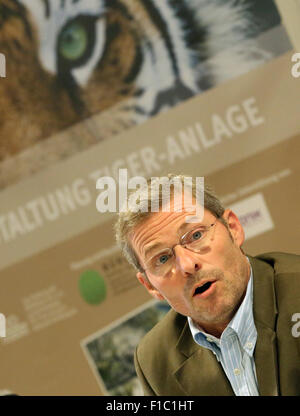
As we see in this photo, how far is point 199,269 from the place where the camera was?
153 cm

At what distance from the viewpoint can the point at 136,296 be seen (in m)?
2.05

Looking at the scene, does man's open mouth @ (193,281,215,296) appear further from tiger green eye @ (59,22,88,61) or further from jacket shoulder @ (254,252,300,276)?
tiger green eye @ (59,22,88,61)

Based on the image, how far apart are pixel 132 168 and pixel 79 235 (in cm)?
29

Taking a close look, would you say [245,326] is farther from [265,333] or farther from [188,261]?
[188,261]

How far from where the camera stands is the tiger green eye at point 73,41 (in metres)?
2.04

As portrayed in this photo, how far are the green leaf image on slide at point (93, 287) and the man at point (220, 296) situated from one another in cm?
45

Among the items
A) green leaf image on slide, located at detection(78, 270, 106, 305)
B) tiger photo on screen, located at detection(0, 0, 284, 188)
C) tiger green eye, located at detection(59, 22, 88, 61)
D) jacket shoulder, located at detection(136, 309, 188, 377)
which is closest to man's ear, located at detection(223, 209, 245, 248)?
jacket shoulder, located at detection(136, 309, 188, 377)

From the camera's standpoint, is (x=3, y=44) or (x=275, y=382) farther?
(x=3, y=44)

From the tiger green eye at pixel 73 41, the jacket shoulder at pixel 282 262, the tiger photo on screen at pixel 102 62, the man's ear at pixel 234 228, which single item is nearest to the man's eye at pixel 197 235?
the man's ear at pixel 234 228

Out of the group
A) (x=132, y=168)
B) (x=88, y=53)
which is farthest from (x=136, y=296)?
(x=88, y=53)

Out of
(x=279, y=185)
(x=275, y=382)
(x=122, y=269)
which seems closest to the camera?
(x=275, y=382)

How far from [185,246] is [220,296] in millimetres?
154

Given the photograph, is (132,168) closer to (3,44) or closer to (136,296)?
(136,296)

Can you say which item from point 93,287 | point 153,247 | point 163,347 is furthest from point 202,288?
point 93,287
